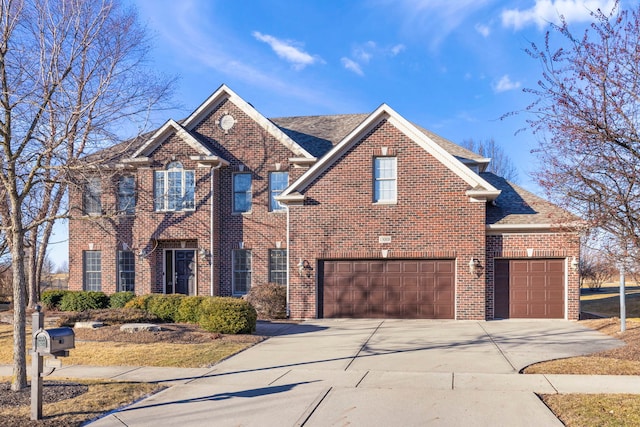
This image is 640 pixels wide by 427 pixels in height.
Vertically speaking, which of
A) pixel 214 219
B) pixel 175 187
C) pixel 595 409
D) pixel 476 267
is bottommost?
pixel 595 409

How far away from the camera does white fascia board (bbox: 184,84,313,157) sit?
19.9m

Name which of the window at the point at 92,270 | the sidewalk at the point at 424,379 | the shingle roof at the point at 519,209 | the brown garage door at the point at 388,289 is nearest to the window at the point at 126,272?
the window at the point at 92,270

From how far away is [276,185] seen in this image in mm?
20109

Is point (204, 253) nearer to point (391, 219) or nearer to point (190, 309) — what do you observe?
point (190, 309)

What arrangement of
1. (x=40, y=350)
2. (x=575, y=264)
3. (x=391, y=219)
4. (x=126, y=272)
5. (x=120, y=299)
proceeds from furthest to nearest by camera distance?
1. (x=126, y=272)
2. (x=120, y=299)
3. (x=391, y=219)
4. (x=575, y=264)
5. (x=40, y=350)

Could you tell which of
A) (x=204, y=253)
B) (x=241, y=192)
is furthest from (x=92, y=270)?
(x=241, y=192)

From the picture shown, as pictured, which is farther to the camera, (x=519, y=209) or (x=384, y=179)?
(x=519, y=209)

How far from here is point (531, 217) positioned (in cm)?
1656

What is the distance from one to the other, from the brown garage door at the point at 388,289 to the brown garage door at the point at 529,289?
1.72 metres

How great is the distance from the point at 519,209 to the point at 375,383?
11135 millimetres

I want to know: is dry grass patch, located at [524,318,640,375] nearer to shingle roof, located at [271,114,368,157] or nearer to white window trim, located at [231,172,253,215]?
shingle roof, located at [271,114,368,157]

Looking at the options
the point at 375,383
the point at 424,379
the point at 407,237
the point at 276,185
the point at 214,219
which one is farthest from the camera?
the point at 276,185

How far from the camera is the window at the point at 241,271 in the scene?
20.1 metres

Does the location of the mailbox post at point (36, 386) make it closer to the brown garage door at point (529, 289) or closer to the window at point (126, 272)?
the brown garage door at point (529, 289)
